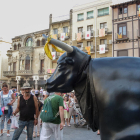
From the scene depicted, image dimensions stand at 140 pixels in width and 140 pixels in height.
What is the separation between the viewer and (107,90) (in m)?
1.69

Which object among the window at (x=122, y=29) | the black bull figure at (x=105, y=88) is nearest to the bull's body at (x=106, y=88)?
the black bull figure at (x=105, y=88)

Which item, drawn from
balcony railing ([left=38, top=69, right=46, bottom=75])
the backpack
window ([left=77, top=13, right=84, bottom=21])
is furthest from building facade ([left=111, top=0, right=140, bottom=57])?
the backpack

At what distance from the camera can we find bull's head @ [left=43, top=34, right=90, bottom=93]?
79.0 inches

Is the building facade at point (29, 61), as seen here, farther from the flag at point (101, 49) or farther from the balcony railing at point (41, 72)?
the flag at point (101, 49)

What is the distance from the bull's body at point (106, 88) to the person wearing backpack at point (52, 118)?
2.41 metres

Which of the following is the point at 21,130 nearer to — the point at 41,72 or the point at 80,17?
the point at 80,17

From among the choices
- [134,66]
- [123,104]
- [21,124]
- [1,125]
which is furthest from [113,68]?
[1,125]

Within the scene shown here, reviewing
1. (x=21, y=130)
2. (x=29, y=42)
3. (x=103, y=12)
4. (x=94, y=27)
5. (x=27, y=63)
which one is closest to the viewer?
(x=21, y=130)

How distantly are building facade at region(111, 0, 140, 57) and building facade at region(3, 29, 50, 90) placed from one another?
1311 cm

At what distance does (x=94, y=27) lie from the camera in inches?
1086

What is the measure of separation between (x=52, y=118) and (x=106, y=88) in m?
2.95

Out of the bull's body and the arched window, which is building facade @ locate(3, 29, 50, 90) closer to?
the arched window

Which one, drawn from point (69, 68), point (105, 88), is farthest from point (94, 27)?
point (105, 88)

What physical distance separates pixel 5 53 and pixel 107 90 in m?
41.9
